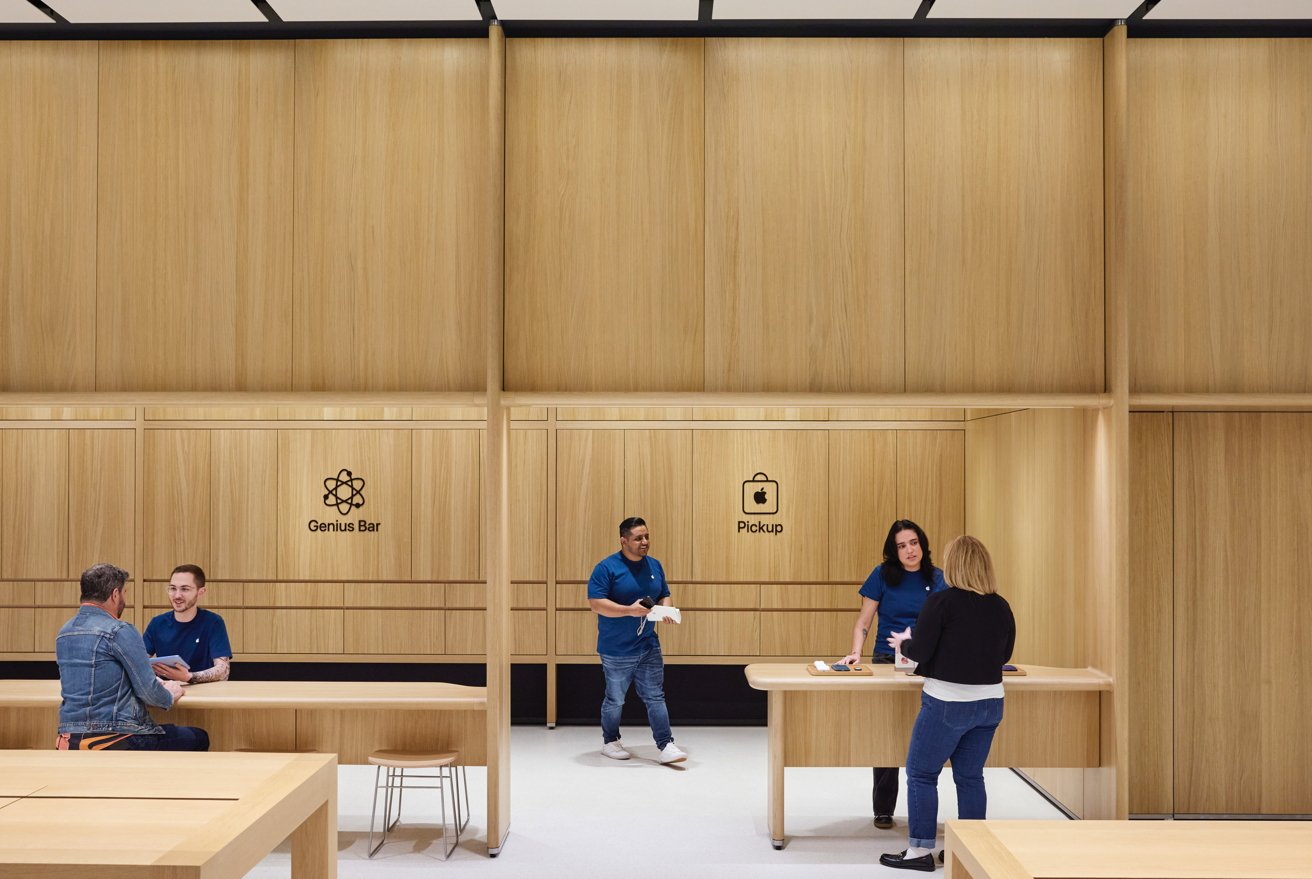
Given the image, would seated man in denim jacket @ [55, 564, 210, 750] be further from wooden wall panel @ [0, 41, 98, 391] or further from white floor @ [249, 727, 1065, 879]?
wooden wall panel @ [0, 41, 98, 391]

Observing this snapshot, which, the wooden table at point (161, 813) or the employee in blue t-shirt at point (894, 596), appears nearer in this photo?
the wooden table at point (161, 813)

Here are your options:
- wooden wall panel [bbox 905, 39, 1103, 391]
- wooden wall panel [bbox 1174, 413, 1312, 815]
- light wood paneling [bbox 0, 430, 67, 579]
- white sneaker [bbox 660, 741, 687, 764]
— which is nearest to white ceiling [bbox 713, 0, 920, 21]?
wooden wall panel [bbox 905, 39, 1103, 391]

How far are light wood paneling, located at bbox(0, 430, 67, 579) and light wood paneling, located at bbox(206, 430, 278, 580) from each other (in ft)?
2.43

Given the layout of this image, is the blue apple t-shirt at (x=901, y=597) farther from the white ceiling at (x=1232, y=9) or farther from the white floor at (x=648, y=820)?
the white ceiling at (x=1232, y=9)

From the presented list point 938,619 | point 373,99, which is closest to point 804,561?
point 938,619

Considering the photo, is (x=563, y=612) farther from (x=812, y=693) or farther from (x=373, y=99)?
(x=373, y=99)

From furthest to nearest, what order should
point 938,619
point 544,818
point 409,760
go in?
point 544,818 < point 409,760 < point 938,619

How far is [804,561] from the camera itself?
8.25 meters

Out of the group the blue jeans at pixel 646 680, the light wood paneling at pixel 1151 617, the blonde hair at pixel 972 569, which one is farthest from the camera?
the blue jeans at pixel 646 680

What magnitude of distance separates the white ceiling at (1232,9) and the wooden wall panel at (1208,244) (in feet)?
0.68

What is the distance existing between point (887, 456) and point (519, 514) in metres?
2.93

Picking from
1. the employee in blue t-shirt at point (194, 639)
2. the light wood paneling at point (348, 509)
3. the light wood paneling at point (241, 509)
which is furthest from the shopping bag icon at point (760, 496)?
the employee in blue t-shirt at point (194, 639)

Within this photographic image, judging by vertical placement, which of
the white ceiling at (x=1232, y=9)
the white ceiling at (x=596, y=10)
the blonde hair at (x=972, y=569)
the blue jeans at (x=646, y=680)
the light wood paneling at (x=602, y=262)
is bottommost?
the blue jeans at (x=646, y=680)

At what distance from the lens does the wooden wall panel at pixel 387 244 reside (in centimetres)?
540
